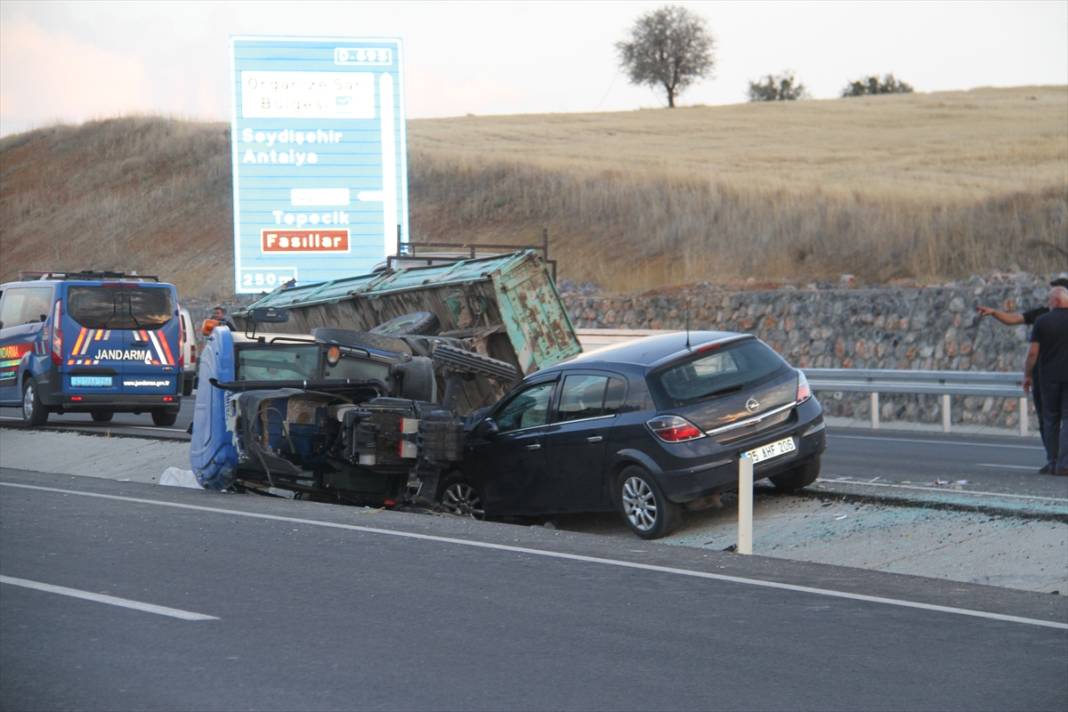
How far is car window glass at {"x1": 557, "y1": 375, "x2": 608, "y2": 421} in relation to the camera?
39.2 ft

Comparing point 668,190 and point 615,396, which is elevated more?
point 668,190

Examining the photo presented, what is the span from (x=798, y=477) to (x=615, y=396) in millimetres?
1720

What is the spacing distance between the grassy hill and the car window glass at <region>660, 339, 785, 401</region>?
2447 cm

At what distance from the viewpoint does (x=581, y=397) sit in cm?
1212

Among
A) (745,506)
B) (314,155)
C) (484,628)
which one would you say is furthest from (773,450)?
(314,155)

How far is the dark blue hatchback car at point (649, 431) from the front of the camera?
1124cm

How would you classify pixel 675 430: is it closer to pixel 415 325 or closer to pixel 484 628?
pixel 484 628

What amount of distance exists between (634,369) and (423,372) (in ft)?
8.77

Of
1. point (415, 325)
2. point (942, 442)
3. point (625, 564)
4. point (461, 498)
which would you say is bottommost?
point (942, 442)

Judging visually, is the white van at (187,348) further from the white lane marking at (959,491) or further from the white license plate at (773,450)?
the white license plate at (773,450)

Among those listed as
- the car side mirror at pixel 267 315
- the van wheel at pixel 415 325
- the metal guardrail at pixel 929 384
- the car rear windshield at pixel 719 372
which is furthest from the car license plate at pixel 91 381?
the car rear windshield at pixel 719 372

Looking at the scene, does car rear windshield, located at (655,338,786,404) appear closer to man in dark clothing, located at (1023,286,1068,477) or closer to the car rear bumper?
the car rear bumper

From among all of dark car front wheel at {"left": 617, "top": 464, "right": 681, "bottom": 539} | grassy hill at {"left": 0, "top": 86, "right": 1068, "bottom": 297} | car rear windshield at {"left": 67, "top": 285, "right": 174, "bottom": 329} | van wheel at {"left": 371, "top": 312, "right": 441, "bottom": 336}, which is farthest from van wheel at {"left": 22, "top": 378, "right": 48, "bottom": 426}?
grassy hill at {"left": 0, "top": 86, "right": 1068, "bottom": 297}

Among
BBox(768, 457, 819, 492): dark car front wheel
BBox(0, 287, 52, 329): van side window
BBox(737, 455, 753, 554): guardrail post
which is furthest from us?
BBox(0, 287, 52, 329): van side window
